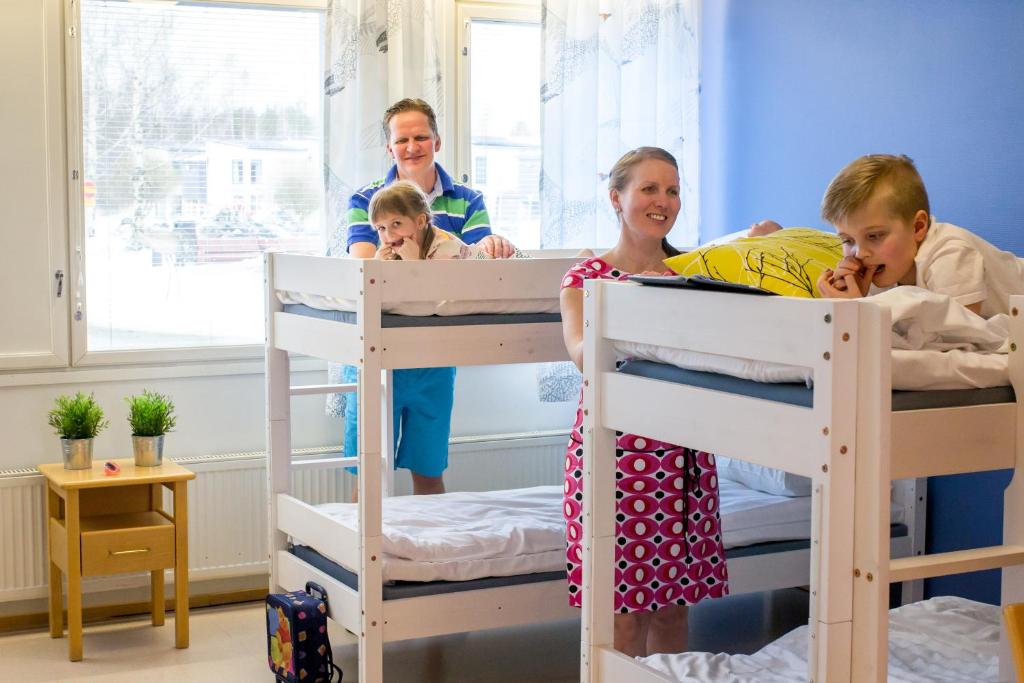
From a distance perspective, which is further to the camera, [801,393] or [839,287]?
[839,287]

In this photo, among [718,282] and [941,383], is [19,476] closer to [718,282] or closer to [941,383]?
[718,282]

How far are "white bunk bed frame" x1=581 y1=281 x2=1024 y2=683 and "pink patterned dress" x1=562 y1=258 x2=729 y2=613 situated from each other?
1.11 feet

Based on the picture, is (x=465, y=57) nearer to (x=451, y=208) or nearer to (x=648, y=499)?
(x=451, y=208)

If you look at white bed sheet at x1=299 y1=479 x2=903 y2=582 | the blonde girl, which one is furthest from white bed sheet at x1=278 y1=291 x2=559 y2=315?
white bed sheet at x1=299 y1=479 x2=903 y2=582

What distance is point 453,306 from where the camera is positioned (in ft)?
9.53

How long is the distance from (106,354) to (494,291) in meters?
1.53

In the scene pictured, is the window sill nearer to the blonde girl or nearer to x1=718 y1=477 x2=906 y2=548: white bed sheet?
the blonde girl

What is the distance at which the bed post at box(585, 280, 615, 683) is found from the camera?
2.22 metres

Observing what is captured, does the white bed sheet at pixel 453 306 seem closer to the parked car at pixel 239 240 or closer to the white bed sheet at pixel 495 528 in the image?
the white bed sheet at pixel 495 528

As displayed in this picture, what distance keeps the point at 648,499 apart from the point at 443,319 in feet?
2.37

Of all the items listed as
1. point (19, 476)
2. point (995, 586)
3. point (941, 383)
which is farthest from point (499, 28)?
point (941, 383)

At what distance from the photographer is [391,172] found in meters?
3.51

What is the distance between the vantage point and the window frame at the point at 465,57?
4207mm

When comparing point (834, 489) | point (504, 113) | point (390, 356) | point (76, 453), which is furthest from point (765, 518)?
point (76, 453)
